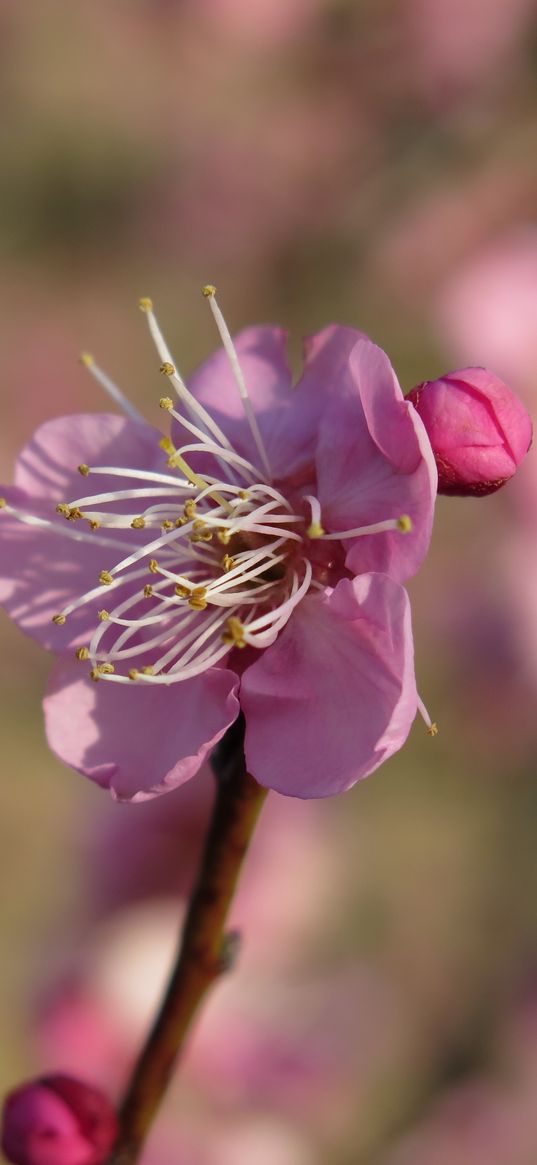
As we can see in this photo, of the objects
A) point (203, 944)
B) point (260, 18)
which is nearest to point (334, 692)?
point (203, 944)

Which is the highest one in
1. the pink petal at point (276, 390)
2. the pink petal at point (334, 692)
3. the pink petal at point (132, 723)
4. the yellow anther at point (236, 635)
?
the pink petal at point (276, 390)

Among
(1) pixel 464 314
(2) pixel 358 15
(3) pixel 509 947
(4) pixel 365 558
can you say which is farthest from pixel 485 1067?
(2) pixel 358 15

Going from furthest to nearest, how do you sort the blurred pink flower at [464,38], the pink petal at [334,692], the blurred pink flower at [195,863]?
the blurred pink flower at [464,38], the blurred pink flower at [195,863], the pink petal at [334,692]

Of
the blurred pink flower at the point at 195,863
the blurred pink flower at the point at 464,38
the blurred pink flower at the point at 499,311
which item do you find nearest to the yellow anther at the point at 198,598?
the blurred pink flower at the point at 195,863

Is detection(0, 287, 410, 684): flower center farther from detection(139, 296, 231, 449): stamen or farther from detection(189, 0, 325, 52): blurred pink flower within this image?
detection(189, 0, 325, 52): blurred pink flower

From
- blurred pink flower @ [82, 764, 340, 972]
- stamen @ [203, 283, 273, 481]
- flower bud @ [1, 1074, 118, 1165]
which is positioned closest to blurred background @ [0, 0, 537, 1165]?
blurred pink flower @ [82, 764, 340, 972]

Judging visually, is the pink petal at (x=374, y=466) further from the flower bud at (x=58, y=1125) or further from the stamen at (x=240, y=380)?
the flower bud at (x=58, y=1125)

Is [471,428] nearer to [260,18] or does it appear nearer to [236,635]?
[236,635]
